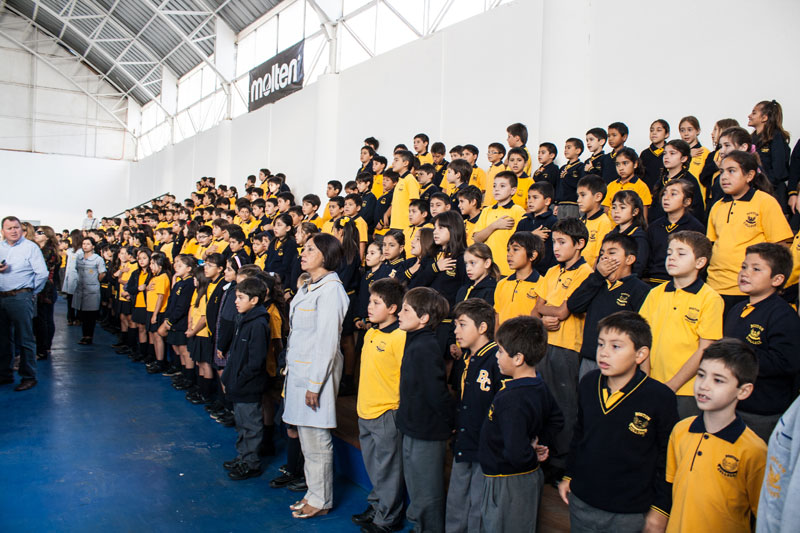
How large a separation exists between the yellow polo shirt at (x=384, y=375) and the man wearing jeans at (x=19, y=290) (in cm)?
464

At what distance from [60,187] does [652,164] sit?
966 inches

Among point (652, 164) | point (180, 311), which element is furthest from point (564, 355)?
point (180, 311)

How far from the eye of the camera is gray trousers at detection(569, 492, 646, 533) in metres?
2.16

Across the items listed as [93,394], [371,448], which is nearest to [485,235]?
[371,448]

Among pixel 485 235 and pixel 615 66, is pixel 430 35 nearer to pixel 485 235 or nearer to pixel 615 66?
pixel 615 66

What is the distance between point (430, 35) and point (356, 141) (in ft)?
8.32

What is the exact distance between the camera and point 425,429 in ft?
9.68

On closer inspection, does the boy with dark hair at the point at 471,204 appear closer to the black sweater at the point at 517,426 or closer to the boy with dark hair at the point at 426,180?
the boy with dark hair at the point at 426,180

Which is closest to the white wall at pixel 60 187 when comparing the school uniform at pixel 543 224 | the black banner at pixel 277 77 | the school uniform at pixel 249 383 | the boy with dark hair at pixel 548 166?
the black banner at pixel 277 77

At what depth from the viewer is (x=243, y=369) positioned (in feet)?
13.3

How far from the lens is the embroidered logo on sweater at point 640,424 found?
2.14 m

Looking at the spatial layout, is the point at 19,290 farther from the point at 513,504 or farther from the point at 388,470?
the point at 513,504

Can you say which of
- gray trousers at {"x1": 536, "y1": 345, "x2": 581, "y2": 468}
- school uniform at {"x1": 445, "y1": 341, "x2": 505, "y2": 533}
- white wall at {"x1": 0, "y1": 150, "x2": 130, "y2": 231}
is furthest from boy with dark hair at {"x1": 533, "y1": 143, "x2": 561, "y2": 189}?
white wall at {"x1": 0, "y1": 150, "x2": 130, "y2": 231}

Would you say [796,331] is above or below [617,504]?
above
